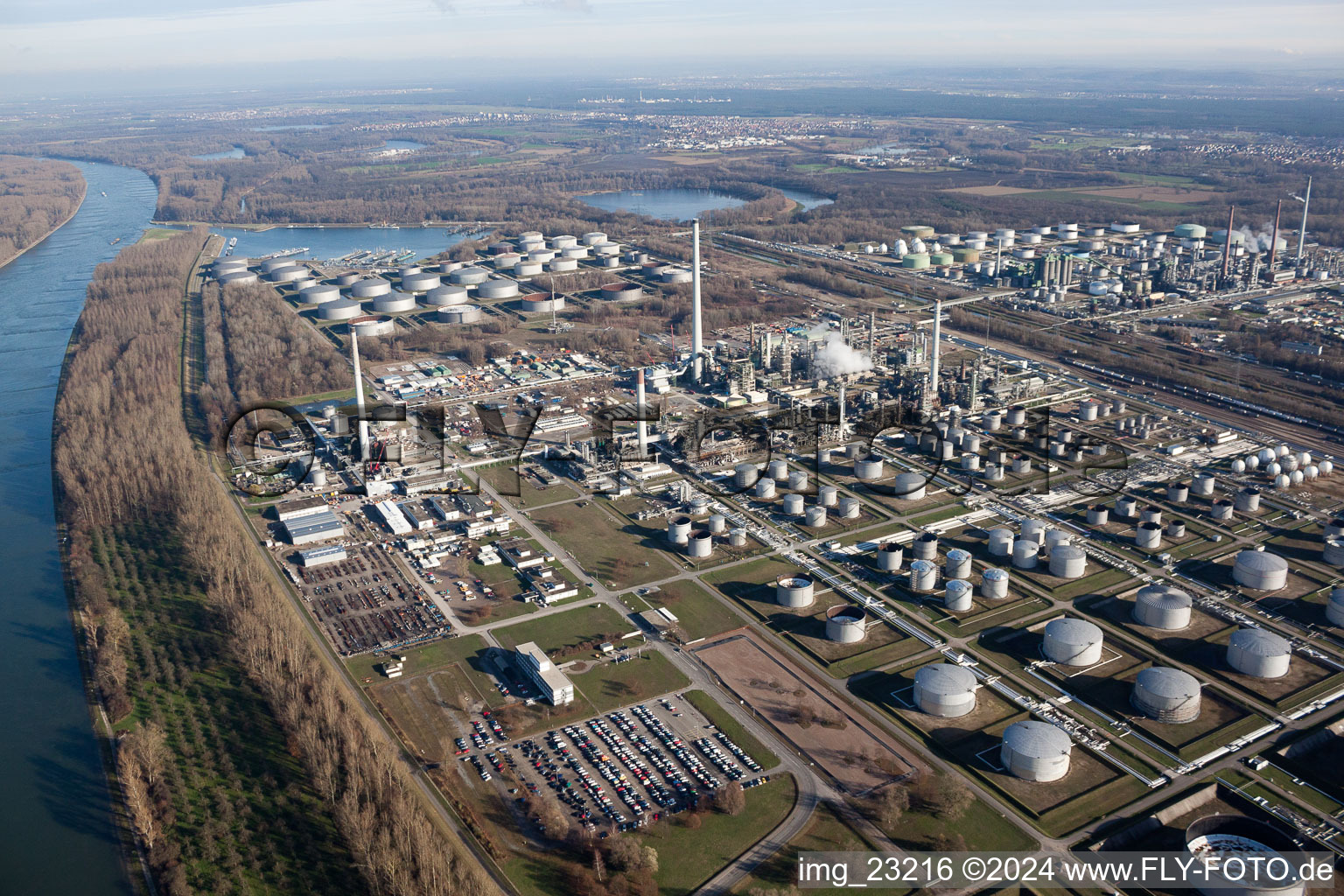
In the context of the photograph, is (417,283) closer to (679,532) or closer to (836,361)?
(836,361)

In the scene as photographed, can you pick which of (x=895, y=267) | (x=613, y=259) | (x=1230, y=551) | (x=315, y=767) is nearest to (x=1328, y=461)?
(x=1230, y=551)

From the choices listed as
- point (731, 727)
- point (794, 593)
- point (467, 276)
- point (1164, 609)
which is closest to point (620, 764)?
point (731, 727)

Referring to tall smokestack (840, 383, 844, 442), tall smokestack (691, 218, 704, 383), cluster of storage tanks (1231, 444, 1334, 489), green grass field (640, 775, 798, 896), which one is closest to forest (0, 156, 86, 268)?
tall smokestack (691, 218, 704, 383)

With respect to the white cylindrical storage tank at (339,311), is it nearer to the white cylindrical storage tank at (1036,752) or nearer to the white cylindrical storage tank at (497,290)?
the white cylindrical storage tank at (497,290)

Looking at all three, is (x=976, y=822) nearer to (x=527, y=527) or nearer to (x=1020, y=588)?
(x=1020, y=588)

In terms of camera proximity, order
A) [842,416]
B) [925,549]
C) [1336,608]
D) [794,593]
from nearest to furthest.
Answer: [1336,608] < [794,593] < [925,549] < [842,416]

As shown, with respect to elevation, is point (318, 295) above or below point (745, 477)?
above

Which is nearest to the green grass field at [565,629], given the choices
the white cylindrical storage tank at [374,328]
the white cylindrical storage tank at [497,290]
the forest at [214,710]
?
the forest at [214,710]
